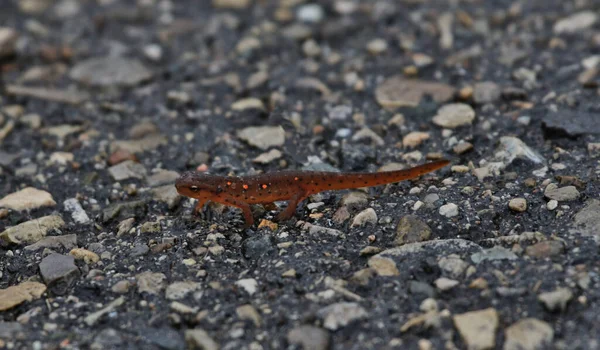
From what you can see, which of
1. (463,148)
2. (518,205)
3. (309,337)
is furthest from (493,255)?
(463,148)

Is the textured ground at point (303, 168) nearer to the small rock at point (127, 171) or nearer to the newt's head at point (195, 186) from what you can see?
the small rock at point (127, 171)

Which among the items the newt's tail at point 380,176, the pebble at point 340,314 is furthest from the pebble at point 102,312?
the newt's tail at point 380,176

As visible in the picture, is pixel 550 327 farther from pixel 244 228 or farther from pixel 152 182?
pixel 152 182

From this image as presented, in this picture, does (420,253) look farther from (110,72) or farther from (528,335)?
(110,72)

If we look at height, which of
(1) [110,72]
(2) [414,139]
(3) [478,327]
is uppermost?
(1) [110,72]

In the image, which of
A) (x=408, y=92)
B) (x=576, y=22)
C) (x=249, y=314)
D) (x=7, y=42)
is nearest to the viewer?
(x=249, y=314)

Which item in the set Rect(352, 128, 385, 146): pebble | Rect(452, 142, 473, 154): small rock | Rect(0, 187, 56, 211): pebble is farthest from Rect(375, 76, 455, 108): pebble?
Rect(0, 187, 56, 211): pebble
